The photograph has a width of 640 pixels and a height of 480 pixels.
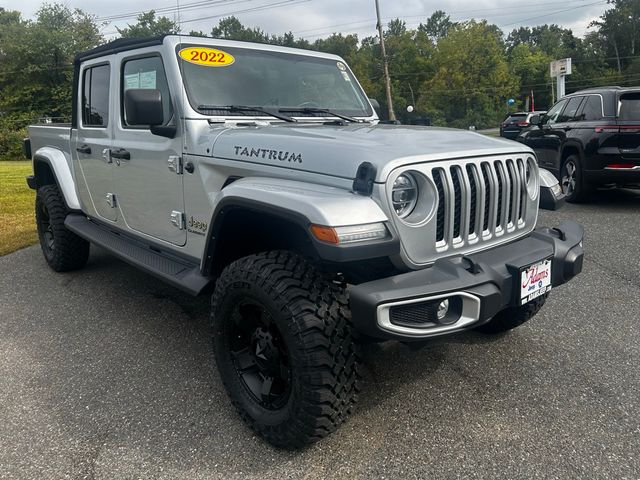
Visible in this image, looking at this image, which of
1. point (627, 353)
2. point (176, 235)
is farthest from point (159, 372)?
point (627, 353)

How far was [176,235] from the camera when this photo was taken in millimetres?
3348

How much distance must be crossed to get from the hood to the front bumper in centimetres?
46

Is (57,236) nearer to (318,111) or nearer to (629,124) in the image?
(318,111)

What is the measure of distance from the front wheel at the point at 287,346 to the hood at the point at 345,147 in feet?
1.52

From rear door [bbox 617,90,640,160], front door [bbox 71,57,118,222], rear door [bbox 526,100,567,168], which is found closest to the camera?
front door [bbox 71,57,118,222]

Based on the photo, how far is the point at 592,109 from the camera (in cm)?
791

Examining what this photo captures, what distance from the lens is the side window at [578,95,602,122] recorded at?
25.5 ft

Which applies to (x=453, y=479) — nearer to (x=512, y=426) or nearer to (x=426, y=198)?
(x=512, y=426)

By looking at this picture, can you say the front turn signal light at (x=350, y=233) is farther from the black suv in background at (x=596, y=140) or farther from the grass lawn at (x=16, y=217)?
the black suv in background at (x=596, y=140)

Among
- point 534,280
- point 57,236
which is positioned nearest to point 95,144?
point 57,236

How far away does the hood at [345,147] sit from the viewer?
233 cm

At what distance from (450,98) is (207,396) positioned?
58.7 metres

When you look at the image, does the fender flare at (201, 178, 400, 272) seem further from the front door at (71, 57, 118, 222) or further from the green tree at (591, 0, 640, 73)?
the green tree at (591, 0, 640, 73)

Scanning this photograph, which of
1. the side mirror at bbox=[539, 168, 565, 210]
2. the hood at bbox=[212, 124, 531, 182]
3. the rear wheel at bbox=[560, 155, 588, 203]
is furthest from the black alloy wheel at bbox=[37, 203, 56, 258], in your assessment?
the rear wheel at bbox=[560, 155, 588, 203]
